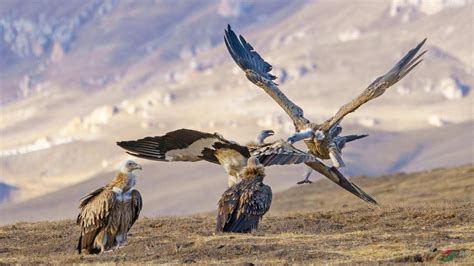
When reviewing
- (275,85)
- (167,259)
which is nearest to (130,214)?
(167,259)

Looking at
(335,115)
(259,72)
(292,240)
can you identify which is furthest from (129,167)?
(259,72)

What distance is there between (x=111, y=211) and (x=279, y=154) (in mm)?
3192

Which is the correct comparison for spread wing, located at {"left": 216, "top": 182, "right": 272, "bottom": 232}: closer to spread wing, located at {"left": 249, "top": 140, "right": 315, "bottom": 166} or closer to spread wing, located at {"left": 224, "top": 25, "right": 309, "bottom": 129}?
spread wing, located at {"left": 249, "top": 140, "right": 315, "bottom": 166}

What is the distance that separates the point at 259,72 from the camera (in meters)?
28.9

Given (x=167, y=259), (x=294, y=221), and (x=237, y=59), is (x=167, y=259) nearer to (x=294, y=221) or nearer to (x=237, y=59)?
(x=294, y=221)

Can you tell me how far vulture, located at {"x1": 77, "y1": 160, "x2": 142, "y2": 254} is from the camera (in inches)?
762

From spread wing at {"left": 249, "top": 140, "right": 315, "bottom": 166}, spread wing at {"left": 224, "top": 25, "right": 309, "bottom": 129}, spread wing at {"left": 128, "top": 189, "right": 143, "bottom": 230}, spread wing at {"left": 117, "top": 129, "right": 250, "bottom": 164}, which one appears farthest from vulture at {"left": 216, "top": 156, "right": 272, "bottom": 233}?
spread wing at {"left": 224, "top": 25, "right": 309, "bottom": 129}

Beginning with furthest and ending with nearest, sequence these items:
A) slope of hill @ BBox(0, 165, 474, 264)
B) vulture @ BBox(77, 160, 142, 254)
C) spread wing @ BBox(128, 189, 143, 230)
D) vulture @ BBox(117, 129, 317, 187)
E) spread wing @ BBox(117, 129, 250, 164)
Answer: spread wing @ BBox(117, 129, 250, 164), vulture @ BBox(117, 129, 317, 187), spread wing @ BBox(128, 189, 143, 230), vulture @ BBox(77, 160, 142, 254), slope of hill @ BBox(0, 165, 474, 264)

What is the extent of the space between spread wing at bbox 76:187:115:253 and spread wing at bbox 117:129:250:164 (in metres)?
2.06

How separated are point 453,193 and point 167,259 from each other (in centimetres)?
3136

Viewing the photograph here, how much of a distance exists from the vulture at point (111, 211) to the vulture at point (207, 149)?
2001 mm

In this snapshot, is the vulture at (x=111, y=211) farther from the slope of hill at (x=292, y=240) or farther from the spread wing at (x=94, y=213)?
the slope of hill at (x=292, y=240)

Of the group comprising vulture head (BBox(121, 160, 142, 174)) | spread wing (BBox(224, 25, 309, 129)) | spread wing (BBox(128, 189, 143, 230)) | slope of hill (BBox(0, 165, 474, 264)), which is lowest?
slope of hill (BBox(0, 165, 474, 264))

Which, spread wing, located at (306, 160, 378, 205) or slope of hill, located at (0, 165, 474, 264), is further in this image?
spread wing, located at (306, 160, 378, 205)
